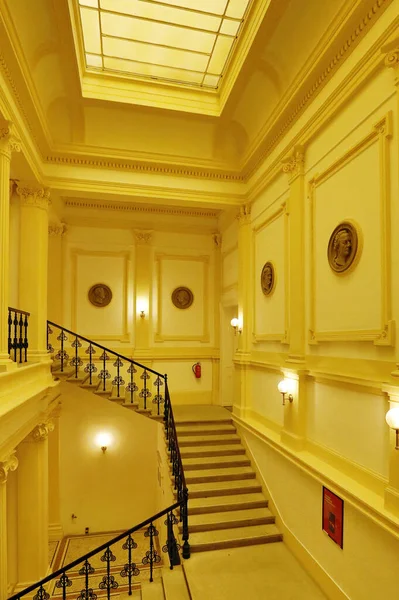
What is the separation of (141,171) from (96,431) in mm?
6478

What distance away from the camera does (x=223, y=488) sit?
648 centimetres

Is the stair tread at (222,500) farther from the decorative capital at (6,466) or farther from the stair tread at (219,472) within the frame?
the decorative capital at (6,466)

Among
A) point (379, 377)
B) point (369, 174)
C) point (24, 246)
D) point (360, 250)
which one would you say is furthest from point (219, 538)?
point (24, 246)

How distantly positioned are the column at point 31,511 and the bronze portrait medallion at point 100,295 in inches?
157

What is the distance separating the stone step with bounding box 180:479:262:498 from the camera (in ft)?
20.9

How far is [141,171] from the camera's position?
7.62 metres

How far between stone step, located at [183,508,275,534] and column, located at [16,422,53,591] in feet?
8.87

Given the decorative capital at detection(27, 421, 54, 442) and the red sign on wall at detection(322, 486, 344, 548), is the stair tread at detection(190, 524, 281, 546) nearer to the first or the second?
the red sign on wall at detection(322, 486, 344, 548)

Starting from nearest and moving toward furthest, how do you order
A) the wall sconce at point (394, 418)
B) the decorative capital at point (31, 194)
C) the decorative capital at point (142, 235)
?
the wall sconce at point (394, 418), the decorative capital at point (31, 194), the decorative capital at point (142, 235)

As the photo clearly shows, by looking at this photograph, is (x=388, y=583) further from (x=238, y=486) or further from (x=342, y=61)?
(x=342, y=61)

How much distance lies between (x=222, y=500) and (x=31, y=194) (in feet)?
21.1

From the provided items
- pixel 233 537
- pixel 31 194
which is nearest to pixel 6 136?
pixel 31 194

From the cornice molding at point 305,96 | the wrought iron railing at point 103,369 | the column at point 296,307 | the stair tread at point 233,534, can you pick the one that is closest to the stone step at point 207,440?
the wrought iron railing at point 103,369

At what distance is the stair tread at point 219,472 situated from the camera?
666 cm
